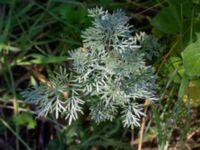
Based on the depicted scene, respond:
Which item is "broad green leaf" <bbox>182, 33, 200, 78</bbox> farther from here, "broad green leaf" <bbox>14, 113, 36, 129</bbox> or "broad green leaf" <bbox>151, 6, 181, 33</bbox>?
"broad green leaf" <bbox>14, 113, 36, 129</bbox>

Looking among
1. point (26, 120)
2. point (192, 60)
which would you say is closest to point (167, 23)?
point (192, 60)

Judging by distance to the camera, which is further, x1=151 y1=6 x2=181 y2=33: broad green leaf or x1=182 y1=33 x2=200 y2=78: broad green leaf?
x1=151 y1=6 x2=181 y2=33: broad green leaf

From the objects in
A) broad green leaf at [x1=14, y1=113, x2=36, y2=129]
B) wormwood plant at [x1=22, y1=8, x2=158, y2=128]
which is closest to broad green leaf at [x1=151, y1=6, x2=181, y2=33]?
wormwood plant at [x1=22, y1=8, x2=158, y2=128]

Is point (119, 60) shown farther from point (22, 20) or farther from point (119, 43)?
point (22, 20)

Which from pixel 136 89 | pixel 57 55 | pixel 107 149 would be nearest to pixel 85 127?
pixel 107 149

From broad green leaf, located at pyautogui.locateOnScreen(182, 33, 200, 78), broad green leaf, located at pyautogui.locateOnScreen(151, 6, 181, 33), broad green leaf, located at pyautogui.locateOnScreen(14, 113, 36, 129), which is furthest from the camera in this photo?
broad green leaf, located at pyautogui.locateOnScreen(14, 113, 36, 129)

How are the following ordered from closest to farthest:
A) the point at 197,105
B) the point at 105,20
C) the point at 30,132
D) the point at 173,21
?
1. the point at 105,20
2. the point at 173,21
3. the point at 197,105
4. the point at 30,132

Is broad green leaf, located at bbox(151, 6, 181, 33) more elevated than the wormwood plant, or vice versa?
broad green leaf, located at bbox(151, 6, 181, 33)
